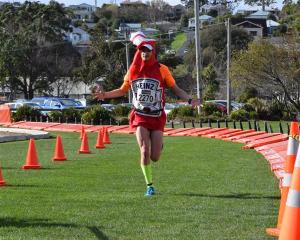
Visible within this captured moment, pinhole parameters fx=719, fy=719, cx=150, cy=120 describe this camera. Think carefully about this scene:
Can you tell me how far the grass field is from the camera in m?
6.98

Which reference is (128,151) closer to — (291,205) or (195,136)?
(195,136)

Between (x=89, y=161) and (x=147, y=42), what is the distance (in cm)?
737

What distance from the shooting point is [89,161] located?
16484mm

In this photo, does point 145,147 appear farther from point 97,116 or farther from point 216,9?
point 216,9

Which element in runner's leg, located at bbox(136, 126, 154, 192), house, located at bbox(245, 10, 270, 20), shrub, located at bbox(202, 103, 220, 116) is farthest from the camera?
house, located at bbox(245, 10, 270, 20)

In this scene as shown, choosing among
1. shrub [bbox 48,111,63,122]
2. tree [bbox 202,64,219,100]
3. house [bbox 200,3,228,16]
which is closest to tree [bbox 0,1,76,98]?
tree [bbox 202,64,219,100]

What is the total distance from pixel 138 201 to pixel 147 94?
1.49m

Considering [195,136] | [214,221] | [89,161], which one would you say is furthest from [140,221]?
[195,136]

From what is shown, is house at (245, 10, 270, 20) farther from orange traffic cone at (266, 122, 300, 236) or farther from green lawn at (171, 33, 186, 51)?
orange traffic cone at (266, 122, 300, 236)

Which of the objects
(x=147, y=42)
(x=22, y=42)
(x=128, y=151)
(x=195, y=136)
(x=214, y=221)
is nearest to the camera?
(x=214, y=221)

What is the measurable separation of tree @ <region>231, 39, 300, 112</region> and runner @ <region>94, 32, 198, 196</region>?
3489 centimetres

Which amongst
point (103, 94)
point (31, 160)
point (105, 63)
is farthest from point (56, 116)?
point (103, 94)

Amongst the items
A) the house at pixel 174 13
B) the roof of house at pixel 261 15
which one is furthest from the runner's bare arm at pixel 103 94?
the house at pixel 174 13

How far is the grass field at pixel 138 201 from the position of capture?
6.98m
